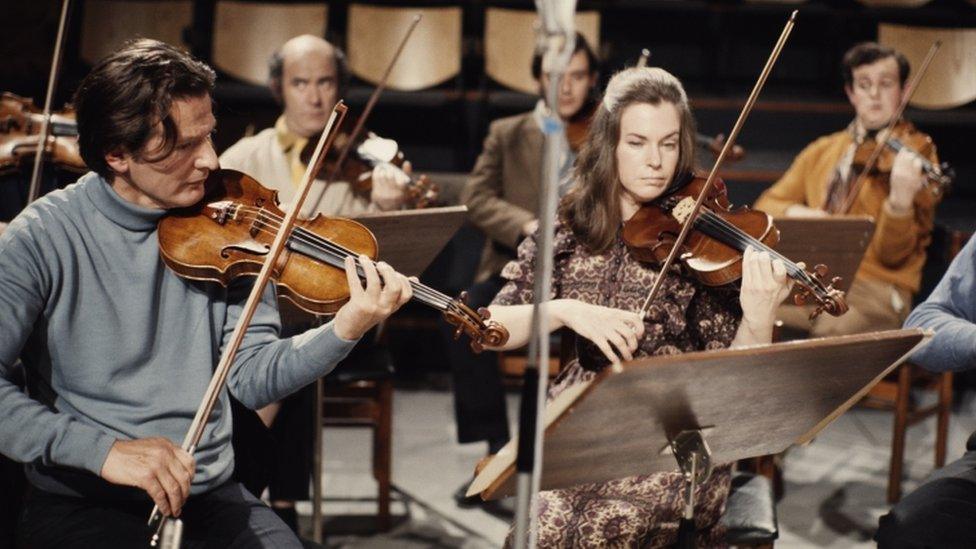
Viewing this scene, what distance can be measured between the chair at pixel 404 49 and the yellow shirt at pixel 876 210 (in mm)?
1543

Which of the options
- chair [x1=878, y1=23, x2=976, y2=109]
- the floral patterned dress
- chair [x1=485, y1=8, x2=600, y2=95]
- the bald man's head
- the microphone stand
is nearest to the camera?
the microphone stand

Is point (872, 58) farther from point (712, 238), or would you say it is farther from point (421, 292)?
point (421, 292)

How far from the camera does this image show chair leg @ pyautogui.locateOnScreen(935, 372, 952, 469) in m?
3.44

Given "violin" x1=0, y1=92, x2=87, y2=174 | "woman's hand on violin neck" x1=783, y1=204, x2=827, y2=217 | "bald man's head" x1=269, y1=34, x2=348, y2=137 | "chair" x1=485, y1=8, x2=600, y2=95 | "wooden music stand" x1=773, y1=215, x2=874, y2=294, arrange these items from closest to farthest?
"wooden music stand" x1=773, y1=215, x2=874, y2=294
"violin" x1=0, y1=92, x2=87, y2=174
"bald man's head" x1=269, y1=34, x2=348, y2=137
"woman's hand on violin neck" x1=783, y1=204, x2=827, y2=217
"chair" x1=485, y1=8, x2=600, y2=95

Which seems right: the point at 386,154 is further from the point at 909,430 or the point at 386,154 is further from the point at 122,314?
the point at 909,430

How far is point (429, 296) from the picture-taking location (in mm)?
1876

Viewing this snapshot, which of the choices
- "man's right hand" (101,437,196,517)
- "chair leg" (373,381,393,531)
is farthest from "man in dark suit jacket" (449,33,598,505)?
"man's right hand" (101,437,196,517)

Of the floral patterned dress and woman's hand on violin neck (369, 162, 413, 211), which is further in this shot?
woman's hand on violin neck (369, 162, 413, 211)

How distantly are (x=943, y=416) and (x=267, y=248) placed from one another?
2403 millimetres

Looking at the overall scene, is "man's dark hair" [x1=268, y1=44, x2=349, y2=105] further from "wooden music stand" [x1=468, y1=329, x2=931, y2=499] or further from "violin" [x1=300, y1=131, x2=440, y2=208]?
"wooden music stand" [x1=468, y1=329, x2=931, y2=499]

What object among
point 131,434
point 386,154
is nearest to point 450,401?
point 386,154

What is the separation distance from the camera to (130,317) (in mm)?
1753

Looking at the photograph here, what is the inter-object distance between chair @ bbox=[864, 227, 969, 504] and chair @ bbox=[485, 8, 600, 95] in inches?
72.1

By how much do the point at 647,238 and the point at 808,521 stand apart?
1.46 m
